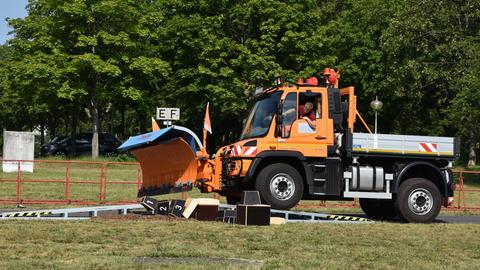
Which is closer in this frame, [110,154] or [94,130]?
[94,130]

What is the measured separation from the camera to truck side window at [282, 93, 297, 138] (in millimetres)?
16094

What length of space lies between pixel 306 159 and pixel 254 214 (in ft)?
7.60

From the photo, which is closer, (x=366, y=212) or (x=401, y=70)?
(x=366, y=212)

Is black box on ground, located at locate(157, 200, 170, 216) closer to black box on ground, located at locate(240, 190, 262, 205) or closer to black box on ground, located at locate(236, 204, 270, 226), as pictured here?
black box on ground, located at locate(236, 204, 270, 226)

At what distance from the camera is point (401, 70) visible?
39.8 m

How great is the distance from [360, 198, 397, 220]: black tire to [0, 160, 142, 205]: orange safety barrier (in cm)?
669

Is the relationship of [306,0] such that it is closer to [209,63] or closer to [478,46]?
[209,63]

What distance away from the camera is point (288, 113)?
16203 millimetres

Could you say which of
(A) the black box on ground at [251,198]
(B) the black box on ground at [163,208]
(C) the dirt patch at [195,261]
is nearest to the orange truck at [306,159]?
(B) the black box on ground at [163,208]

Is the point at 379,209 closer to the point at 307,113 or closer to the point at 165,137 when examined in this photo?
the point at 307,113

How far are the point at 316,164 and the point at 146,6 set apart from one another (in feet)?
122

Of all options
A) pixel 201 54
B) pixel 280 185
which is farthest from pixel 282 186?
pixel 201 54

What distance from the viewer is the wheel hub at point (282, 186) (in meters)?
15.7

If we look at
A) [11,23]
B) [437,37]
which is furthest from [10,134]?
[437,37]
